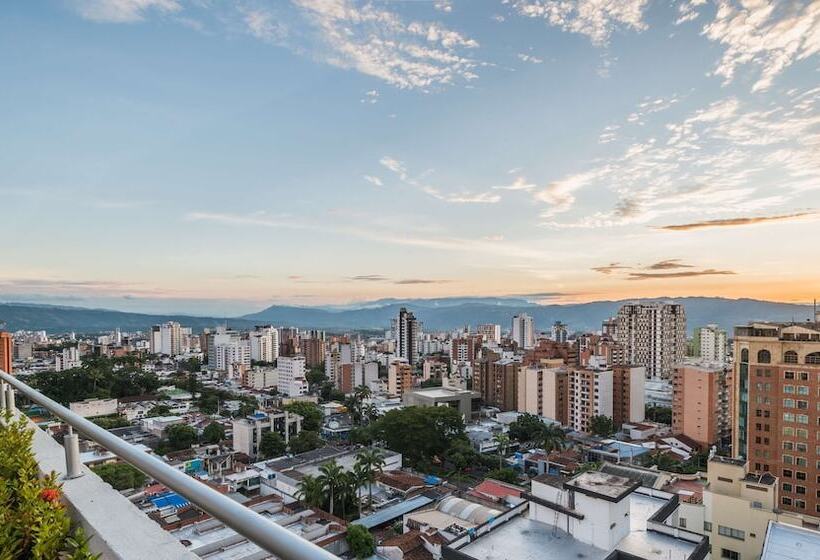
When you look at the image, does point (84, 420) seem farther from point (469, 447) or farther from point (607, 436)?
point (607, 436)

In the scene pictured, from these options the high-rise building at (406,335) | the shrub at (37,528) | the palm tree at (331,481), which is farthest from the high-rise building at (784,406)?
the high-rise building at (406,335)

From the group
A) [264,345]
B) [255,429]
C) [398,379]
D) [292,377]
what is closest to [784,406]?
[255,429]

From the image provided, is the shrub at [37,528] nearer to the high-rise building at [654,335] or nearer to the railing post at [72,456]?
the railing post at [72,456]

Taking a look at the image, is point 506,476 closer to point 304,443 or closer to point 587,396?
point 304,443

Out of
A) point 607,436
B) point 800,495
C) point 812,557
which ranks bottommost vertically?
point 607,436

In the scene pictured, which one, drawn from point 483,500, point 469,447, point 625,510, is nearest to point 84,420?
point 625,510

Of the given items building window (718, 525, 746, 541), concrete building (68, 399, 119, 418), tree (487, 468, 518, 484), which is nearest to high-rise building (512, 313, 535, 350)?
concrete building (68, 399, 119, 418)

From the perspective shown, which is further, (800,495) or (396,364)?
(396,364)
